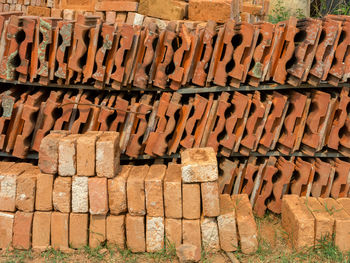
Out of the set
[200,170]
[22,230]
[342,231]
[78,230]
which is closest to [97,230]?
[78,230]

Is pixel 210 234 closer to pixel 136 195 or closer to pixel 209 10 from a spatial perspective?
pixel 136 195

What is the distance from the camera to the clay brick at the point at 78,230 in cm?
399

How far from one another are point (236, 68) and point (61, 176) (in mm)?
2369

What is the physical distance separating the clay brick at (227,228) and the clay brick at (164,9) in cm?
363

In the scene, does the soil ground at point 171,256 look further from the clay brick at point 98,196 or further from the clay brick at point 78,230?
the clay brick at point 98,196

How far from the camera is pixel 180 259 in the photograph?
12.4 ft

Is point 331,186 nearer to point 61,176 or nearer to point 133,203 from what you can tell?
point 133,203

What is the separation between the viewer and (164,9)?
20.4ft

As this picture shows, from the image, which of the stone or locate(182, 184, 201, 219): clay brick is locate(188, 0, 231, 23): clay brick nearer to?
locate(182, 184, 201, 219): clay brick

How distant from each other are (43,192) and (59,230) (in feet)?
1.58

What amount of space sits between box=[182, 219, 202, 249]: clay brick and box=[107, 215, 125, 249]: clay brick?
695mm

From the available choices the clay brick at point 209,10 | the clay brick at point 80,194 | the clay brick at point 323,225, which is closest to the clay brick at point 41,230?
the clay brick at point 80,194

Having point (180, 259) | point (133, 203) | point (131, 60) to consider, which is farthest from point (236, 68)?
point (180, 259)

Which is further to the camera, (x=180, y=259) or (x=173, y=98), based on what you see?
(x=173, y=98)
